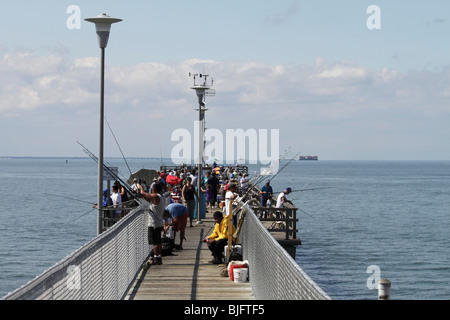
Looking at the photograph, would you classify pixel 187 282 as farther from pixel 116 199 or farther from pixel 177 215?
pixel 116 199

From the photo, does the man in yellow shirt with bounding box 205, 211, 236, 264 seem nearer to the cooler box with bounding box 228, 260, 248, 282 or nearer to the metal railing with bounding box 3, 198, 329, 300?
the metal railing with bounding box 3, 198, 329, 300

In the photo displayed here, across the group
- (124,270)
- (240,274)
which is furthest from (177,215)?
(124,270)

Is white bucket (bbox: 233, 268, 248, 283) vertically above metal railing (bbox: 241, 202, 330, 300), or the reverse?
metal railing (bbox: 241, 202, 330, 300)

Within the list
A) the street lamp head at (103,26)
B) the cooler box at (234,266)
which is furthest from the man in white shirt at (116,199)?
the cooler box at (234,266)

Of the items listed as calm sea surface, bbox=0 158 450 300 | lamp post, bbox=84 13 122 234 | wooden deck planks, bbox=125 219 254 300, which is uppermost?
lamp post, bbox=84 13 122 234

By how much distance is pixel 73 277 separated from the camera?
26.2 ft

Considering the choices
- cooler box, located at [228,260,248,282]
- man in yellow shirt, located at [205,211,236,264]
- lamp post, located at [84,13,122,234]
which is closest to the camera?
cooler box, located at [228,260,248,282]

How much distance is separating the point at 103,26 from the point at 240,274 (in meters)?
5.71

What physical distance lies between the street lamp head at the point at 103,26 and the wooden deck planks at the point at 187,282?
4.74 meters

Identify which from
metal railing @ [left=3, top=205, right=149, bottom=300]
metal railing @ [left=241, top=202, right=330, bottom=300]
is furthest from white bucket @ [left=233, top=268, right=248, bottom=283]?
metal railing @ [left=3, top=205, right=149, bottom=300]

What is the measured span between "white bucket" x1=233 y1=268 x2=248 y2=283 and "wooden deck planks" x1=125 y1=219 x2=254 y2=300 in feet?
0.40

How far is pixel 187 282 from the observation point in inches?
539

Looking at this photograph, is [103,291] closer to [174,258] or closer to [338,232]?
[174,258]

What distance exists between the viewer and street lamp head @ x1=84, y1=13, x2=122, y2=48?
1505cm
